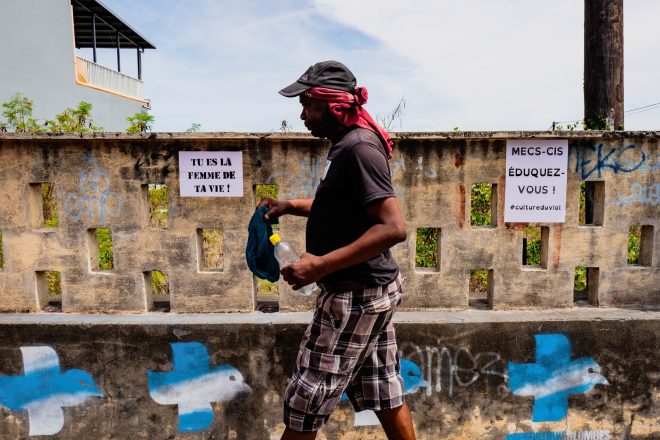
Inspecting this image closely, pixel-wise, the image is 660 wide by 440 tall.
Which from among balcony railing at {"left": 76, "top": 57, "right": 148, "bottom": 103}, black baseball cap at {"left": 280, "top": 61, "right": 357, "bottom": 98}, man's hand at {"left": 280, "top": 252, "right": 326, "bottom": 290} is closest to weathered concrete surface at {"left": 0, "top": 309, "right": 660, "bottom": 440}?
man's hand at {"left": 280, "top": 252, "right": 326, "bottom": 290}

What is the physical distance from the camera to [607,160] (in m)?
2.84

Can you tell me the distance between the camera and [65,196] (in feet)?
9.35

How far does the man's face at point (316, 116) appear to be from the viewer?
2.03m

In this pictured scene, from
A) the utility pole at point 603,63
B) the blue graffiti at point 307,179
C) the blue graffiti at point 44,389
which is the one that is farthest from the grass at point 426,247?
the blue graffiti at point 44,389

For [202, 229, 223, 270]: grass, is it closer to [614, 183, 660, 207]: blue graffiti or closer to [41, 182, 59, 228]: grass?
[41, 182, 59, 228]: grass

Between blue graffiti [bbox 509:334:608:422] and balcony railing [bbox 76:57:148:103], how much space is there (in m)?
16.0

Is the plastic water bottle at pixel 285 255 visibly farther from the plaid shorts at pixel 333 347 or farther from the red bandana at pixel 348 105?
the red bandana at pixel 348 105

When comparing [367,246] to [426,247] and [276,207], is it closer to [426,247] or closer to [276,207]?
[276,207]

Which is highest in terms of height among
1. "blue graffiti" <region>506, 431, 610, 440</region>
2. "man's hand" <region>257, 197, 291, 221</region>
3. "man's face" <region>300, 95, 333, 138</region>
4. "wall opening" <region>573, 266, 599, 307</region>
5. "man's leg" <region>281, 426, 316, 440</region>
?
"man's face" <region>300, 95, 333, 138</region>

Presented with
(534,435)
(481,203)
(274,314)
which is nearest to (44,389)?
(274,314)

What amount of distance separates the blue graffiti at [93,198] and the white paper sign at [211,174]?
1.42 ft

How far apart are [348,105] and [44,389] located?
2523 mm

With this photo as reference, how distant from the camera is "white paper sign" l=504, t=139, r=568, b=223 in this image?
9.30 ft

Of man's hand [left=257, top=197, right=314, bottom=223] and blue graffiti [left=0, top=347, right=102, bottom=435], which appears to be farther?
blue graffiti [left=0, top=347, right=102, bottom=435]
